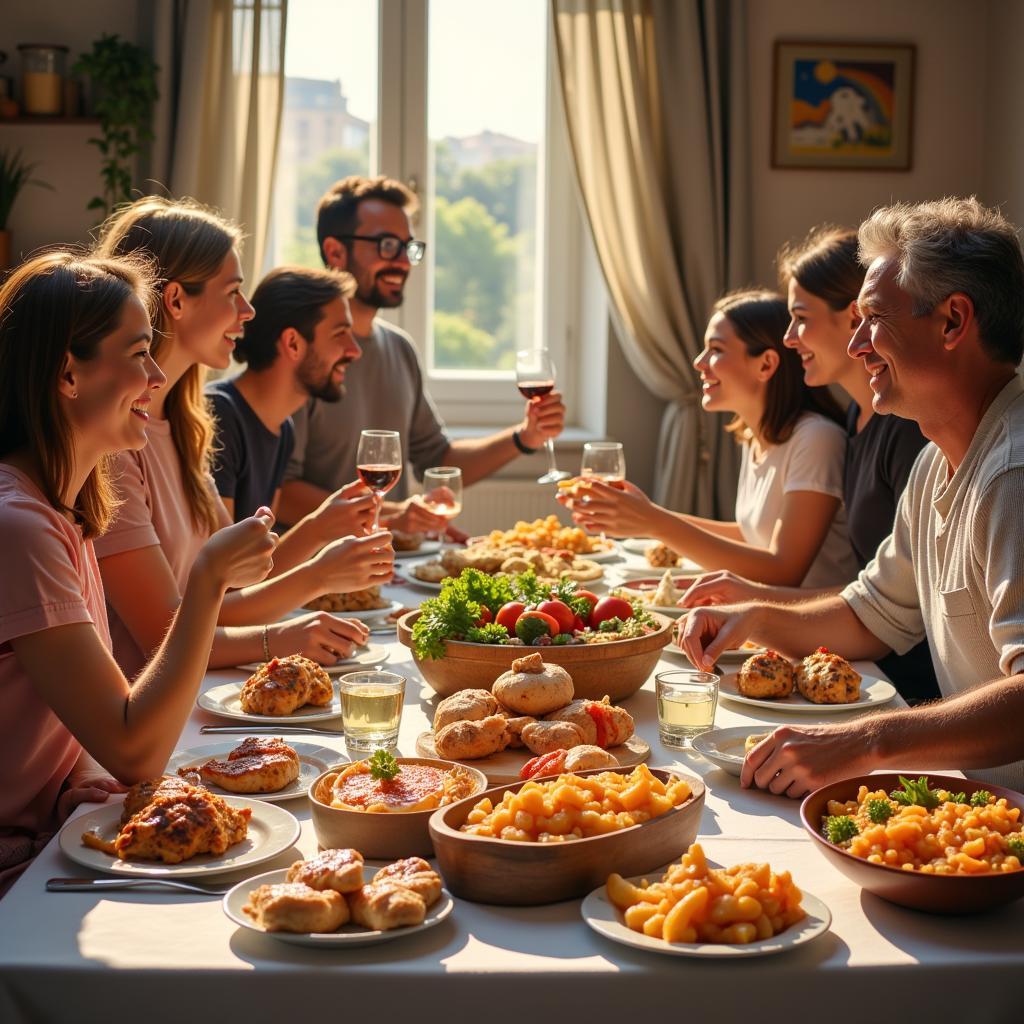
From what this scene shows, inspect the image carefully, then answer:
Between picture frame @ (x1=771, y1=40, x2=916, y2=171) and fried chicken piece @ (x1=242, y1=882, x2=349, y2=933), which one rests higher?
picture frame @ (x1=771, y1=40, x2=916, y2=171)

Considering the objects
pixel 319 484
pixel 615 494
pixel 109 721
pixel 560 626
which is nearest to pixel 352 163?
pixel 319 484

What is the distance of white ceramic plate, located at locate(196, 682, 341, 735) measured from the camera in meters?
1.94

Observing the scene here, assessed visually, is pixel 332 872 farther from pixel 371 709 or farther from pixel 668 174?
pixel 668 174

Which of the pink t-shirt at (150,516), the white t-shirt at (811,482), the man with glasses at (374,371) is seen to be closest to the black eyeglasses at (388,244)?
the man with glasses at (374,371)

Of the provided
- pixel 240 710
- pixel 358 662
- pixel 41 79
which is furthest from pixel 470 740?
pixel 41 79

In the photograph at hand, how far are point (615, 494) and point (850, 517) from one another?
1.78ft

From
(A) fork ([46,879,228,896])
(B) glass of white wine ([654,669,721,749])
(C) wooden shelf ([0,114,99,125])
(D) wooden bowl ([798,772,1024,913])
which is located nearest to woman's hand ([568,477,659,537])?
(B) glass of white wine ([654,669,721,749])

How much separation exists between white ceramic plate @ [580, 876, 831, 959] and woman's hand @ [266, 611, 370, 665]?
A: 3.36ft

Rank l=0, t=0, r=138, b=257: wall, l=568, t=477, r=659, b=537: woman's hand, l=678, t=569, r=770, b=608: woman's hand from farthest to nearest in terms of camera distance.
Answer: l=0, t=0, r=138, b=257: wall, l=568, t=477, r=659, b=537: woman's hand, l=678, t=569, r=770, b=608: woman's hand

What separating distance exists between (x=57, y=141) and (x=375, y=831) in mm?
4285

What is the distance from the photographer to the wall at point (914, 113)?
5.18 metres

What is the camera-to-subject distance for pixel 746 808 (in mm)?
1619

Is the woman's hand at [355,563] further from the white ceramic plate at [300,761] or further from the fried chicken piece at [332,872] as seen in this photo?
the fried chicken piece at [332,872]

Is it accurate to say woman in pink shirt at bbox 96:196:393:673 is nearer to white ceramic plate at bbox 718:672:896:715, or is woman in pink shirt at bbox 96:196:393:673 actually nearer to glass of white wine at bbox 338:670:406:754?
glass of white wine at bbox 338:670:406:754
